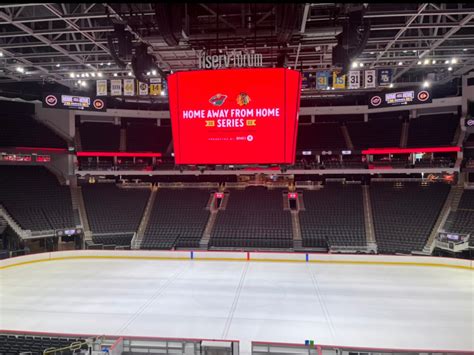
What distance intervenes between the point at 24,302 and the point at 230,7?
42.2 ft

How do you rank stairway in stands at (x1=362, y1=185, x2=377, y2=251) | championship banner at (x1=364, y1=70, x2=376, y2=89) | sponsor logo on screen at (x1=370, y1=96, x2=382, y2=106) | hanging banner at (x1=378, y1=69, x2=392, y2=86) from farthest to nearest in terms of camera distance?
1. stairway in stands at (x1=362, y1=185, x2=377, y2=251)
2. sponsor logo on screen at (x1=370, y1=96, x2=382, y2=106)
3. championship banner at (x1=364, y1=70, x2=376, y2=89)
4. hanging banner at (x1=378, y1=69, x2=392, y2=86)

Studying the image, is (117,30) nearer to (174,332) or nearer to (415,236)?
(174,332)

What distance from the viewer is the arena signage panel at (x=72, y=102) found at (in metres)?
21.2

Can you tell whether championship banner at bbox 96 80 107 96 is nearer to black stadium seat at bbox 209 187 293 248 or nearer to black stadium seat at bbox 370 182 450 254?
black stadium seat at bbox 209 187 293 248

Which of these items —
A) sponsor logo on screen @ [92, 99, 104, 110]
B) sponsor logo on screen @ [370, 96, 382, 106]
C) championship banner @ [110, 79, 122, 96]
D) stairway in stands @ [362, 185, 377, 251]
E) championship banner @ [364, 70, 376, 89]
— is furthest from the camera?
sponsor logo on screen @ [92, 99, 104, 110]

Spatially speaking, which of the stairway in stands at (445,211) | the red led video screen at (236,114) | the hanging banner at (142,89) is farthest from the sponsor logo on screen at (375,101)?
the red led video screen at (236,114)

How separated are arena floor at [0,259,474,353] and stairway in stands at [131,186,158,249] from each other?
196 inches

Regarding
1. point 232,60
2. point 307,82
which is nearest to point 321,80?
point 307,82

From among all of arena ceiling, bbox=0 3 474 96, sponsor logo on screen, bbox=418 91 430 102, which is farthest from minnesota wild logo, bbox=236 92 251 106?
sponsor logo on screen, bbox=418 91 430 102

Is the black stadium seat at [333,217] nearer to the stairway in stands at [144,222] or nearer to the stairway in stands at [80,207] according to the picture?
the stairway in stands at [144,222]

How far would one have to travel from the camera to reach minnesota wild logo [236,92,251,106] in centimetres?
765

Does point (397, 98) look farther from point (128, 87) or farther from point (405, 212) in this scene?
point (128, 87)

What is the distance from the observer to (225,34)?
28.9ft

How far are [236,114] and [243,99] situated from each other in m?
0.37
